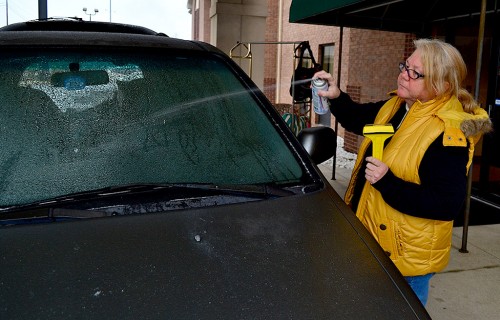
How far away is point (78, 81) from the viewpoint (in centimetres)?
210

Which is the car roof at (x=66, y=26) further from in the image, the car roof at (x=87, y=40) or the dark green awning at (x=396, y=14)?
the dark green awning at (x=396, y=14)

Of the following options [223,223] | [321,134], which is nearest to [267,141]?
[321,134]

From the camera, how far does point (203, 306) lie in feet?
4.16

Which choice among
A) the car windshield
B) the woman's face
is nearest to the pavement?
the woman's face

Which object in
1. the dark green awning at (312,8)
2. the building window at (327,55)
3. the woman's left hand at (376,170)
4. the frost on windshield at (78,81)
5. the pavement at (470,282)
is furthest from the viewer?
the building window at (327,55)

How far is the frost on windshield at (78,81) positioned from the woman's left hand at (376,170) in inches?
42.6

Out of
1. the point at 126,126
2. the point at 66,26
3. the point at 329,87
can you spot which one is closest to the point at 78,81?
the point at 126,126

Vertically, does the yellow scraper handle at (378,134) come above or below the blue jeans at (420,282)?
above

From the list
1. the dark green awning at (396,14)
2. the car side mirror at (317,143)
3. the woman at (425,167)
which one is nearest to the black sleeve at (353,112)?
the woman at (425,167)

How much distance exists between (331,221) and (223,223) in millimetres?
387

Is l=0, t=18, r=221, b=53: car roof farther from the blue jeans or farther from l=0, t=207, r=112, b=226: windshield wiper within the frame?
the blue jeans

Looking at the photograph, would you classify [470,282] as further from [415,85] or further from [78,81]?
[78,81]

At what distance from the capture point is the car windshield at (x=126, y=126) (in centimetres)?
184

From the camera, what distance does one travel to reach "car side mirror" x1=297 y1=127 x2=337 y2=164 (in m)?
2.30
